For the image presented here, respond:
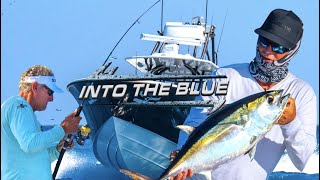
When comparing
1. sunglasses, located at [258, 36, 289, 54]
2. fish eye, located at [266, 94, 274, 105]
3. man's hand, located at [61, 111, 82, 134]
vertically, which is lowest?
man's hand, located at [61, 111, 82, 134]

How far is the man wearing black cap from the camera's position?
3.34 meters

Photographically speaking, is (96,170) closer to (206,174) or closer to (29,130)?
(29,130)

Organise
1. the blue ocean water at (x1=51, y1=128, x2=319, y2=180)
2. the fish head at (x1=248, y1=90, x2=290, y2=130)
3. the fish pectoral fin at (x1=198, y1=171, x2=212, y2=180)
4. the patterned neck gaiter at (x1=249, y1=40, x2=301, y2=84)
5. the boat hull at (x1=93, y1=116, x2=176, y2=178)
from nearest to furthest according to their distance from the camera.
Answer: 1. the fish head at (x1=248, y1=90, x2=290, y2=130)
2. the fish pectoral fin at (x1=198, y1=171, x2=212, y2=180)
3. the patterned neck gaiter at (x1=249, y1=40, x2=301, y2=84)
4. the boat hull at (x1=93, y1=116, x2=176, y2=178)
5. the blue ocean water at (x1=51, y1=128, x2=319, y2=180)

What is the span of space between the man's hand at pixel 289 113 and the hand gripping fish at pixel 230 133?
0.08 metres

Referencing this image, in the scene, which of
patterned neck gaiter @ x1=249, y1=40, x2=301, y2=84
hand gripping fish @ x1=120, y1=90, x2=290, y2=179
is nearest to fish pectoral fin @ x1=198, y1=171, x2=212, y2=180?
hand gripping fish @ x1=120, y1=90, x2=290, y2=179

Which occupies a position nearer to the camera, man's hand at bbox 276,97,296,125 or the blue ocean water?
man's hand at bbox 276,97,296,125

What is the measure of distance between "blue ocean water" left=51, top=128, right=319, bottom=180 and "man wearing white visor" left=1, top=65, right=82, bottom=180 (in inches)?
408

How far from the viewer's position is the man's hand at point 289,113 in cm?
312

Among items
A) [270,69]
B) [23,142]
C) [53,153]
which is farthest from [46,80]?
[270,69]

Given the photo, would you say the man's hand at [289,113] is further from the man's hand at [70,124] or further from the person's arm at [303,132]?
the man's hand at [70,124]

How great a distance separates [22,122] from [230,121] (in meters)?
1.17

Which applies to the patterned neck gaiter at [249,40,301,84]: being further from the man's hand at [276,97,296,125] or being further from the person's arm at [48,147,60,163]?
the person's arm at [48,147,60,163]

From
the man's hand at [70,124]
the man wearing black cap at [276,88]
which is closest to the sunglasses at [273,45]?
the man wearing black cap at [276,88]

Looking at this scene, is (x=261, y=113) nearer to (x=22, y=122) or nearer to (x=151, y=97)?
(x=22, y=122)
